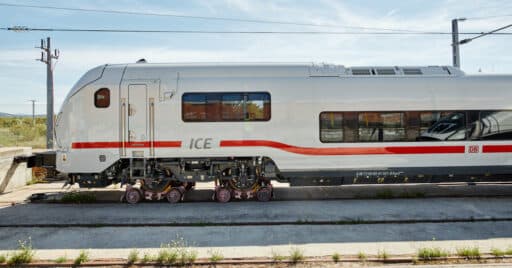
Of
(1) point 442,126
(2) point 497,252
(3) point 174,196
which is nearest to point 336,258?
(2) point 497,252

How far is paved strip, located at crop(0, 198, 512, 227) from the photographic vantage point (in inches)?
328

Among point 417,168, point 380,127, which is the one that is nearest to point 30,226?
point 380,127

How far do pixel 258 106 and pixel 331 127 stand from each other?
7.26ft

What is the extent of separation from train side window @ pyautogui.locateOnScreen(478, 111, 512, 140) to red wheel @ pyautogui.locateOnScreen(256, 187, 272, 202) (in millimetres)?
6263

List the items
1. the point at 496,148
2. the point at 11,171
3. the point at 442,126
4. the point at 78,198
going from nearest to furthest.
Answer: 1. the point at 442,126
2. the point at 496,148
3. the point at 78,198
4. the point at 11,171

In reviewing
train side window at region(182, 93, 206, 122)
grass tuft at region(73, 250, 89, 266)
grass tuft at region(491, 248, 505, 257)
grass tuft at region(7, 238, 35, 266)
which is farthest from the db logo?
grass tuft at region(7, 238, 35, 266)

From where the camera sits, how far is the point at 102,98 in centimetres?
977

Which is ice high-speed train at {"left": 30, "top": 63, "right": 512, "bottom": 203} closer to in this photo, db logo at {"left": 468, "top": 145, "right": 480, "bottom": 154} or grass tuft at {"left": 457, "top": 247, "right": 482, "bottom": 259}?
db logo at {"left": 468, "top": 145, "right": 480, "bottom": 154}

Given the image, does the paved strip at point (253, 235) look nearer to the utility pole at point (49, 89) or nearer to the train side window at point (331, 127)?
the train side window at point (331, 127)

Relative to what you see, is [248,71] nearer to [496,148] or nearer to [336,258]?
[336,258]

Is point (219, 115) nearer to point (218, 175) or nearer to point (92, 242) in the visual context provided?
point (218, 175)

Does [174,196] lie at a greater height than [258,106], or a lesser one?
lesser

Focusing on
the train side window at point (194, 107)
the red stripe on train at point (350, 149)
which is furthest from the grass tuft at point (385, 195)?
the train side window at point (194, 107)

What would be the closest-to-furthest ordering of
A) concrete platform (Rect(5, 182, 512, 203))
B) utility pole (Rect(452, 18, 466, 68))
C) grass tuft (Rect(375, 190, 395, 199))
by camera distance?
1. grass tuft (Rect(375, 190, 395, 199))
2. concrete platform (Rect(5, 182, 512, 203))
3. utility pole (Rect(452, 18, 466, 68))
